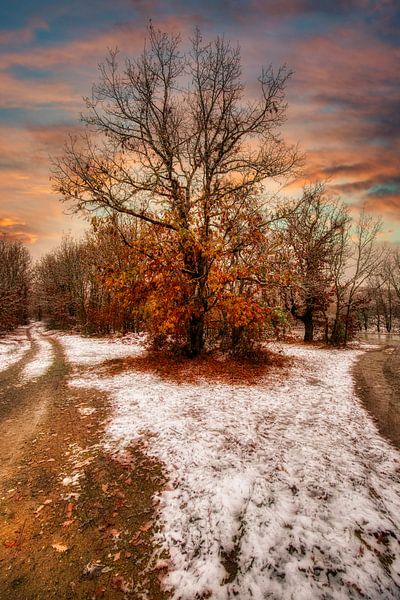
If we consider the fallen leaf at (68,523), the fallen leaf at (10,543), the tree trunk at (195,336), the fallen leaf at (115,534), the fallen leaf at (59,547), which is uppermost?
the tree trunk at (195,336)

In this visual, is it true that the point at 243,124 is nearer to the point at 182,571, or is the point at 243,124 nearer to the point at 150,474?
the point at 150,474

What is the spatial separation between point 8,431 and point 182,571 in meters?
5.34

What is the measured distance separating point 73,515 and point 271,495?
9.13 feet

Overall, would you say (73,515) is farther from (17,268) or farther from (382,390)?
(17,268)

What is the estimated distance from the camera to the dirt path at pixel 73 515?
10.3 feet

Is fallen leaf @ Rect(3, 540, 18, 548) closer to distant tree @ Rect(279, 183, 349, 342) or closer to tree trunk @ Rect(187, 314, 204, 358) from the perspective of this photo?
tree trunk @ Rect(187, 314, 204, 358)

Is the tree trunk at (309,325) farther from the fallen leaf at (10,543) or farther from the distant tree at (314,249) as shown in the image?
the fallen leaf at (10,543)

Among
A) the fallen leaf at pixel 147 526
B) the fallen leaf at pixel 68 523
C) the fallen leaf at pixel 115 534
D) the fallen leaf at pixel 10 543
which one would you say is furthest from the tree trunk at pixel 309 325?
the fallen leaf at pixel 10 543

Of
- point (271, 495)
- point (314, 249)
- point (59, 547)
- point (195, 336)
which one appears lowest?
point (59, 547)

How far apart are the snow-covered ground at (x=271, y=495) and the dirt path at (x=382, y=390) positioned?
37 cm

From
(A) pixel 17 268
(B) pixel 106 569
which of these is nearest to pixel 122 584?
(B) pixel 106 569

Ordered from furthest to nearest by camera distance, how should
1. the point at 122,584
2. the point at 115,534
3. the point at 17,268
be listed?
the point at 17,268, the point at 115,534, the point at 122,584

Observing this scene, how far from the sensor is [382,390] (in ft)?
33.1

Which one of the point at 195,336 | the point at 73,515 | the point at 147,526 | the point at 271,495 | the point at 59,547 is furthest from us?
the point at 195,336
